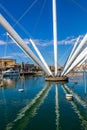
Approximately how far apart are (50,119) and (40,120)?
2.49 feet

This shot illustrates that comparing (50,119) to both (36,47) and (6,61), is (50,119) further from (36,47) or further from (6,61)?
(6,61)

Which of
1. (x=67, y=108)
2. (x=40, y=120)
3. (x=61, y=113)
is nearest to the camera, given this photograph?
(x=40, y=120)

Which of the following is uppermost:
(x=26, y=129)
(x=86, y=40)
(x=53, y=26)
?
(x=53, y=26)

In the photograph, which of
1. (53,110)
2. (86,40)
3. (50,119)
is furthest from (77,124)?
(86,40)

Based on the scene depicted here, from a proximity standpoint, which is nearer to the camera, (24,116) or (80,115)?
(80,115)

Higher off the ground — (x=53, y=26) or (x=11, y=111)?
(x=53, y=26)

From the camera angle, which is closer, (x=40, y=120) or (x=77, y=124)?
(x=77, y=124)

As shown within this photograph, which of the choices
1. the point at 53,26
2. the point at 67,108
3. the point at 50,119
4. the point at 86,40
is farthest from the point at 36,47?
the point at 50,119

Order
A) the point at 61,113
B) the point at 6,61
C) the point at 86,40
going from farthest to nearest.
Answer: the point at 6,61
the point at 86,40
the point at 61,113

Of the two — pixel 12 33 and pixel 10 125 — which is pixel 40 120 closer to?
pixel 10 125

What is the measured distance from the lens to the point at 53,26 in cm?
5778

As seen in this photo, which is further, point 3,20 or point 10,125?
point 3,20

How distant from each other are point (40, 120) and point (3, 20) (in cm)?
849

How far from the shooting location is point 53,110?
24906mm
